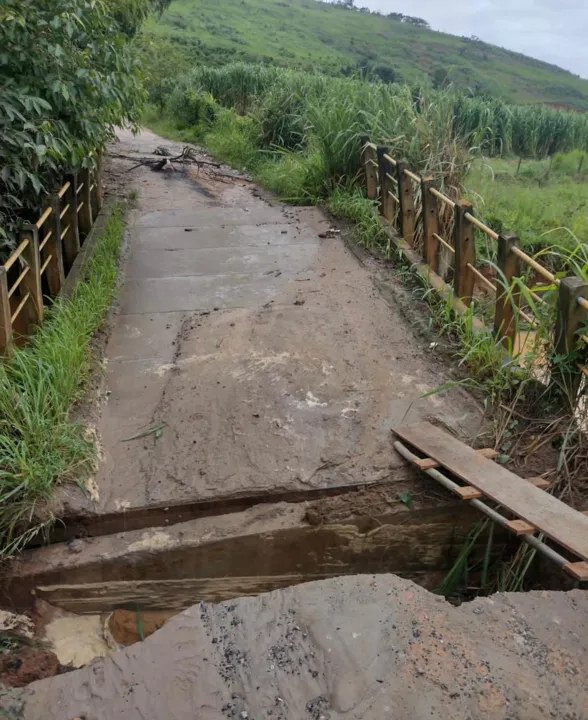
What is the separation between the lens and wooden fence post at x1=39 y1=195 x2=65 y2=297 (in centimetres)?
515

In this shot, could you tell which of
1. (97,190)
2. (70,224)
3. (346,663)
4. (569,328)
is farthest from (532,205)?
(346,663)

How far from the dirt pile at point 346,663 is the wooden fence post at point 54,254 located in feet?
11.5

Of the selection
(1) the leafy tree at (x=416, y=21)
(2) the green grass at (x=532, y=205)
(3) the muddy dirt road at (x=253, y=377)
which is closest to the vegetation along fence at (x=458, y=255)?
(3) the muddy dirt road at (x=253, y=377)

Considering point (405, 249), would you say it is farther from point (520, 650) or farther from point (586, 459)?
point (520, 650)

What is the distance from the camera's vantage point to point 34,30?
14.1ft

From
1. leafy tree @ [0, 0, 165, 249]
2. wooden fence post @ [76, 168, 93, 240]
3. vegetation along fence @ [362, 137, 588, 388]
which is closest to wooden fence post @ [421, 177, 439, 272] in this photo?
vegetation along fence @ [362, 137, 588, 388]

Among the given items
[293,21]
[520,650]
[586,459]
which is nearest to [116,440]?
[520,650]

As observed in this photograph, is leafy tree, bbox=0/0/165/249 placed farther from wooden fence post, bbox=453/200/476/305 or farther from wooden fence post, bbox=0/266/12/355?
wooden fence post, bbox=453/200/476/305

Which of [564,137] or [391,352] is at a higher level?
[564,137]

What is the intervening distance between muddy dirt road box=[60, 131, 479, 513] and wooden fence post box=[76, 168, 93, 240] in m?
0.50

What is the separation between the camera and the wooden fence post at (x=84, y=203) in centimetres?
655

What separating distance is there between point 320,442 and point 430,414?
75 centimetres

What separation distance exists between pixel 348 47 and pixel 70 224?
65509 mm

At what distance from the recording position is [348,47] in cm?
6400
